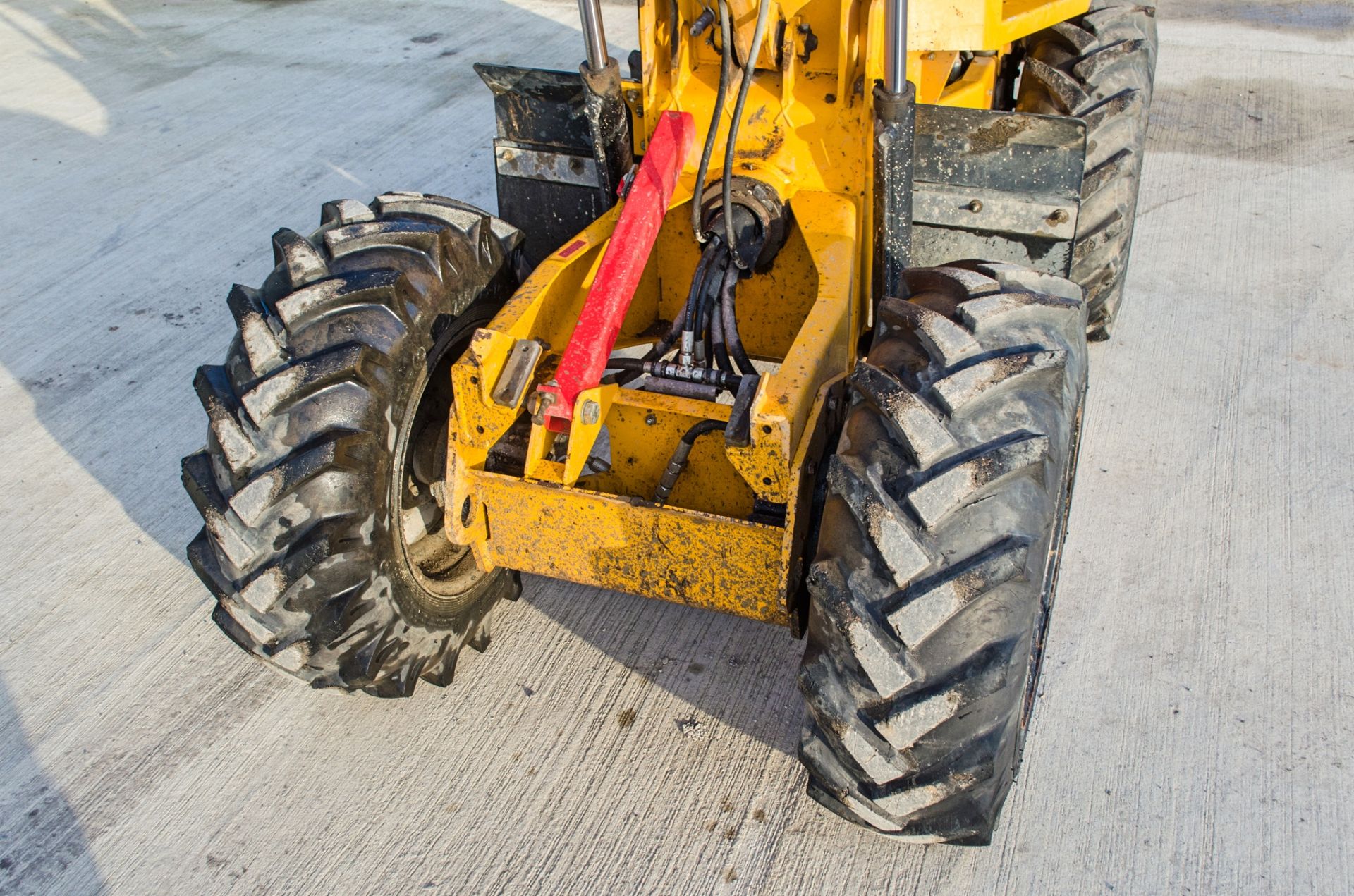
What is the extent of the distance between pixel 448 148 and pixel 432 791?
4.61 m

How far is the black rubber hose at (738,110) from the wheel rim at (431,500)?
83 cm

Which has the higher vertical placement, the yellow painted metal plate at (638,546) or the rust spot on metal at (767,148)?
the rust spot on metal at (767,148)

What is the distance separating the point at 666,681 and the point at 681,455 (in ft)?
2.68

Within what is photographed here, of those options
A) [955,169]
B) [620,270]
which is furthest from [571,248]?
[955,169]

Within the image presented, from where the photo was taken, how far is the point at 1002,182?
3354 millimetres

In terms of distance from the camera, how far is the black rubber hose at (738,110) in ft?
9.36

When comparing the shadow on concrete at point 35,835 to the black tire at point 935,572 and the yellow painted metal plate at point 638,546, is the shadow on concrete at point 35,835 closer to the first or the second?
the yellow painted metal plate at point 638,546

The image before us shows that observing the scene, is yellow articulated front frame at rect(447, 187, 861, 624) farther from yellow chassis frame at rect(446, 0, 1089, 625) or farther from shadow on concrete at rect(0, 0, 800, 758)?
shadow on concrete at rect(0, 0, 800, 758)

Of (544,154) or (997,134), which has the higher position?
(997,134)

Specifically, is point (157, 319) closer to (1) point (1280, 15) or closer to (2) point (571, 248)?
(2) point (571, 248)

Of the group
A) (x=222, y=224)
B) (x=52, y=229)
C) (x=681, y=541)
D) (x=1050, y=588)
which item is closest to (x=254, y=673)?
(x=681, y=541)

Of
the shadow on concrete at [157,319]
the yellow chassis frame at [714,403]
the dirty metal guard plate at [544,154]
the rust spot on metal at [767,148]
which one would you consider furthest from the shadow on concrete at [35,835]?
the rust spot on metal at [767,148]

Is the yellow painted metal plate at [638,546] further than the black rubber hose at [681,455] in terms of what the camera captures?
No

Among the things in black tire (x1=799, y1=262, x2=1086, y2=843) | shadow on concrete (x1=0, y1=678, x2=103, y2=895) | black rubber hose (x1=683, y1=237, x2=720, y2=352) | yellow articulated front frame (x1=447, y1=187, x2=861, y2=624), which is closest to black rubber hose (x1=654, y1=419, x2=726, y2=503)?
yellow articulated front frame (x1=447, y1=187, x2=861, y2=624)
